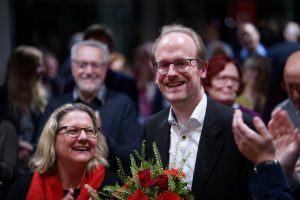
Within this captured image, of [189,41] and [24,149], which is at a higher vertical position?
[189,41]

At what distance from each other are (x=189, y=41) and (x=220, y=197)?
775mm

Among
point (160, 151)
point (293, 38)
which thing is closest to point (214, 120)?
point (160, 151)

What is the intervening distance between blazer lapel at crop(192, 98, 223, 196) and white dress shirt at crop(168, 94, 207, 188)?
0.14 ft

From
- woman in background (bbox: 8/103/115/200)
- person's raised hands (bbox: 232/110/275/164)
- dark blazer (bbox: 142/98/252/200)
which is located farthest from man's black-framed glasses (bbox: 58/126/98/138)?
person's raised hands (bbox: 232/110/275/164)

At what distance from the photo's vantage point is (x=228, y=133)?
321cm

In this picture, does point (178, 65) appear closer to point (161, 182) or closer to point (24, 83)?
point (161, 182)

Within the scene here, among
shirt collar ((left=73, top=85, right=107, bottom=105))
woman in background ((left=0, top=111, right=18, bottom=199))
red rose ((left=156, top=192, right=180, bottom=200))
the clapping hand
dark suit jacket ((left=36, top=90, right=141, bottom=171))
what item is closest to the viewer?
the clapping hand

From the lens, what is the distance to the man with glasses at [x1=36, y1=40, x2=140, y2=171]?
4797 millimetres

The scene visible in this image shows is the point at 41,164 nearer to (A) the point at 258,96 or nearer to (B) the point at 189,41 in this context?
(B) the point at 189,41

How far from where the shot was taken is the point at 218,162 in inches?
123

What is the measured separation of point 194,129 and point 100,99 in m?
1.81

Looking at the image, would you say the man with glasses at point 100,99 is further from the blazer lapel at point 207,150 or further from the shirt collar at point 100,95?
the blazer lapel at point 207,150

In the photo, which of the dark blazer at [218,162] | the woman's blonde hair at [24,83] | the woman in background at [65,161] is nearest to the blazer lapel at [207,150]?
the dark blazer at [218,162]

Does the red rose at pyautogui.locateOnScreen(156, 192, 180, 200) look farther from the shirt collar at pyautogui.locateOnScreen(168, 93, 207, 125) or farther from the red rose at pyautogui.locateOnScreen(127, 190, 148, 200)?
the shirt collar at pyautogui.locateOnScreen(168, 93, 207, 125)
